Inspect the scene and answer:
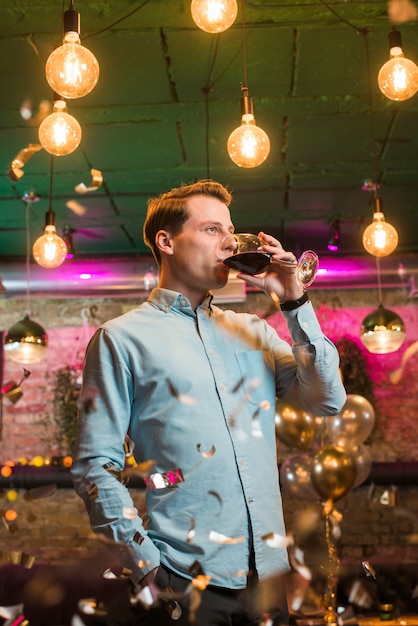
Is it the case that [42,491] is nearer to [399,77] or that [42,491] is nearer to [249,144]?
[249,144]

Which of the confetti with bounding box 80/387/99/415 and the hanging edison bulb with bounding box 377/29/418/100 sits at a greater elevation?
the hanging edison bulb with bounding box 377/29/418/100

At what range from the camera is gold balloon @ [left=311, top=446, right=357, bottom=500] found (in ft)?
14.7

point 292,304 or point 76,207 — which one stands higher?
point 76,207

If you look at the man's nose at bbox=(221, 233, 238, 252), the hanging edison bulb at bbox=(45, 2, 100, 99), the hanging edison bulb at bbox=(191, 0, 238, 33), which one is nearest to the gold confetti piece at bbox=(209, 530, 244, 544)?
the man's nose at bbox=(221, 233, 238, 252)

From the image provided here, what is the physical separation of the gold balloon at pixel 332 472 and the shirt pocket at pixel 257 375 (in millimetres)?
2885

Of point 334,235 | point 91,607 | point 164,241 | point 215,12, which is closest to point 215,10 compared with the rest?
point 215,12

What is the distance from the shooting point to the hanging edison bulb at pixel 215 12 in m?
2.18

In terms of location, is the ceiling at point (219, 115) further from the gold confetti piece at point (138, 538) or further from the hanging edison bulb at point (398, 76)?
the gold confetti piece at point (138, 538)

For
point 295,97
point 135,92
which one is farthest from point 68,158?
point 295,97

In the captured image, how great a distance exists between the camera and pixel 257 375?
5.67ft

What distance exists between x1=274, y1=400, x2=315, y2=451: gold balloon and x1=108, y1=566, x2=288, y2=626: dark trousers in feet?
10.1

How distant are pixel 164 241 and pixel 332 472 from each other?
297cm

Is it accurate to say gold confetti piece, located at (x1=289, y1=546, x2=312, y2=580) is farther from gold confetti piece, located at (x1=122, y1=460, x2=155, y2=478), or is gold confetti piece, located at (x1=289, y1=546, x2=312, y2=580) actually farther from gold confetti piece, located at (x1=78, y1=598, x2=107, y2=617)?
gold confetti piece, located at (x1=78, y1=598, x2=107, y2=617)

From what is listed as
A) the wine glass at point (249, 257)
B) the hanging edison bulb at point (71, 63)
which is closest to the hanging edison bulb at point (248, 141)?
the hanging edison bulb at point (71, 63)
